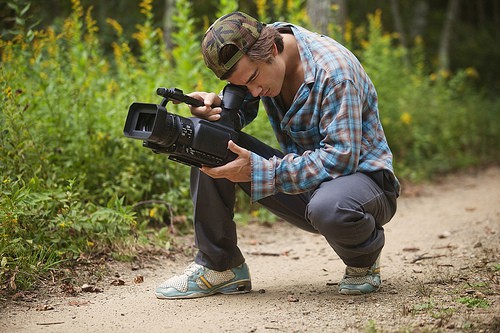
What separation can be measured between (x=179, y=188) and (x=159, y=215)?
0.85 feet

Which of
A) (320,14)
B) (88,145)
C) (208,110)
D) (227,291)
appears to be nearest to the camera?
(208,110)

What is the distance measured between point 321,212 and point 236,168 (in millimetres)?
428

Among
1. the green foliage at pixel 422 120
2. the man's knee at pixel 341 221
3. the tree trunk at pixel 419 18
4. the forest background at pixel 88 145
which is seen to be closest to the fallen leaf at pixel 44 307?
the forest background at pixel 88 145

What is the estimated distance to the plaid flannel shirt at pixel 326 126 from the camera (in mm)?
3010

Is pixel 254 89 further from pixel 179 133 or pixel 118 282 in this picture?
pixel 118 282

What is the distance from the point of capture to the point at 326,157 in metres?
3.05

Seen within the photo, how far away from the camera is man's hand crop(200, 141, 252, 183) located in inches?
120

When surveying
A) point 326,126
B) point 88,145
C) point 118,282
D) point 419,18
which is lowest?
point 118,282

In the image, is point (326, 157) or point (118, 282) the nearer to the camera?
point (326, 157)

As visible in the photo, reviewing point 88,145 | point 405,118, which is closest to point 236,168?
point 88,145

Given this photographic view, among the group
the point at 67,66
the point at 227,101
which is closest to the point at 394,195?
the point at 227,101

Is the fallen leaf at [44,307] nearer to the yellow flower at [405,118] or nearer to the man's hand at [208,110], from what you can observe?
the man's hand at [208,110]

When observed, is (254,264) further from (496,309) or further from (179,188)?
(496,309)

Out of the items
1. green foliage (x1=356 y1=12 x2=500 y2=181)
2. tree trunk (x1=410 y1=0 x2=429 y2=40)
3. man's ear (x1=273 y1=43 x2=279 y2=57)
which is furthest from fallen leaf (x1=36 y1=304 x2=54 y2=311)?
tree trunk (x1=410 y1=0 x2=429 y2=40)
